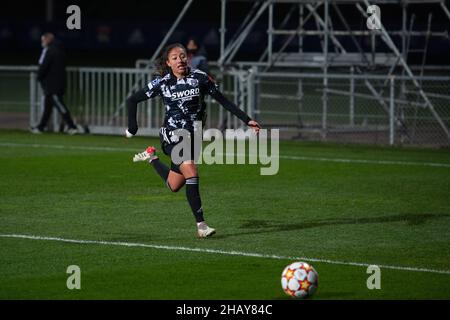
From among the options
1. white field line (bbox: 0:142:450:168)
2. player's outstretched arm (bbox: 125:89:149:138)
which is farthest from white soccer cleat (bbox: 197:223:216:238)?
white field line (bbox: 0:142:450:168)

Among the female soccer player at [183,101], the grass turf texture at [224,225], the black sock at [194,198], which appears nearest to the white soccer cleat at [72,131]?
the grass turf texture at [224,225]

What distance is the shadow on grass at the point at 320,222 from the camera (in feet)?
39.8

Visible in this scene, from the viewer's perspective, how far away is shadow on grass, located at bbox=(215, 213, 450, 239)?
1213 cm

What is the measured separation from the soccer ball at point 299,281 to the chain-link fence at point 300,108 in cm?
1274

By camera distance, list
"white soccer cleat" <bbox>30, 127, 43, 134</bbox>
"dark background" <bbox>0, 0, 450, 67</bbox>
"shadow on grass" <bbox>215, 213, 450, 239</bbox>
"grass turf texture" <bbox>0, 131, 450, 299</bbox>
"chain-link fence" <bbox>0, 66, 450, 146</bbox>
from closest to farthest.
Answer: "grass turf texture" <bbox>0, 131, 450, 299</bbox>, "shadow on grass" <bbox>215, 213, 450, 239</bbox>, "chain-link fence" <bbox>0, 66, 450, 146</bbox>, "white soccer cleat" <bbox>30, 127, 43, 134</bbox>, "dark background" <bbox>0, 0, 450, 67</bbox>

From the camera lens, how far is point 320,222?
12.7 metres

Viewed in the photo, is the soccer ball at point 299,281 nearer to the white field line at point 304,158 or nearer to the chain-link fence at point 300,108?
the white field line at point 304,158

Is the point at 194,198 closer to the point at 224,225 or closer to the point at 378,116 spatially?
the point at 224,225

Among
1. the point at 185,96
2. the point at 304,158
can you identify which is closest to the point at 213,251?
the point at 185,96

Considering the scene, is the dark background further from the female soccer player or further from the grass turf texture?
the female soccer player

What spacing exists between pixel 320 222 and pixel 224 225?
3.68 feet

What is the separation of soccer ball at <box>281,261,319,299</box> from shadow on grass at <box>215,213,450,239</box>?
2984 millimetres
